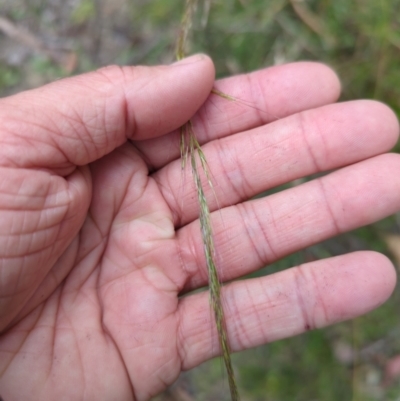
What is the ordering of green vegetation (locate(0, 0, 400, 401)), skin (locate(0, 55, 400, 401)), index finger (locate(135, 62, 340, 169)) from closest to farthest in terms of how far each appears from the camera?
1. skin (locate(0, 55, 400, 401))
2. index finger (locate(135, 62, 340, 169))
3. green vegetation (locate(0, 0, 400, 401))

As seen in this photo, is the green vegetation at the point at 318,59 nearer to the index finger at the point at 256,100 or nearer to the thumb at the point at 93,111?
the index finger at the point at 256,100

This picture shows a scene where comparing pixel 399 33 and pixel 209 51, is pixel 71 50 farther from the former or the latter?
pixel 399 33

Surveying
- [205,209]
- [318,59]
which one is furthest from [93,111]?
[318,59]

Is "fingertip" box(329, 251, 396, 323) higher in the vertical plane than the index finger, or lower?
lower

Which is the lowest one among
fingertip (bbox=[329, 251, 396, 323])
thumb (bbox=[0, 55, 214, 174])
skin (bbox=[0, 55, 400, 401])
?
fingertip (bbox=[329, 251, 396, 323])

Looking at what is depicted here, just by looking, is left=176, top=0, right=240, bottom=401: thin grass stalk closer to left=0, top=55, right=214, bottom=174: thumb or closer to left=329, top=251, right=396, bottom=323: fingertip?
left=0, top=55, right=214, bottom=174: thumb

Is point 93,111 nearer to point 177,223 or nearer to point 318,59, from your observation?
point 177,223

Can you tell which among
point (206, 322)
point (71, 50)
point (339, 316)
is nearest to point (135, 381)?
point (206, 322)

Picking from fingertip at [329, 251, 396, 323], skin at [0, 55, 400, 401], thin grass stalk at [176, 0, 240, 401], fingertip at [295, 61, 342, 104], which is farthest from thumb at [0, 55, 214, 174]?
fingertip at [329, 251, 396, 323]
